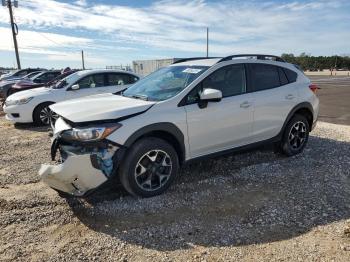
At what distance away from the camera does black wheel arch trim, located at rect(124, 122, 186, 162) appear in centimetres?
411

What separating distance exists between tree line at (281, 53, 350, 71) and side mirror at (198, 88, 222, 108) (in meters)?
62.4

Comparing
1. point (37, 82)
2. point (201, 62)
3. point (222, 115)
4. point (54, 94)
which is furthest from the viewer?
point (37, 82)

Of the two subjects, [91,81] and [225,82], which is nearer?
[225,82]

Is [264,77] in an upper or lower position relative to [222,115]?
upper

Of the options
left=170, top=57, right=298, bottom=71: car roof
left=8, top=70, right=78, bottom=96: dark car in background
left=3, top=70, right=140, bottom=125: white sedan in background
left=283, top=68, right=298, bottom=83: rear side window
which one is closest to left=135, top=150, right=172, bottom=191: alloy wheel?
left=170, top=57, right=298, bottom=71: car roof

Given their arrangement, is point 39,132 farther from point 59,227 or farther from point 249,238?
point 249,238

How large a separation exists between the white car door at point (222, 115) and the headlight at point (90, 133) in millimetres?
1101

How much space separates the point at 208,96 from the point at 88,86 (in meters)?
6.23

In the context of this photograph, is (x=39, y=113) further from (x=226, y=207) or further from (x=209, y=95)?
(x=226, y=207)

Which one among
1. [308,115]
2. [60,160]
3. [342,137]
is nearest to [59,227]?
[60,160]

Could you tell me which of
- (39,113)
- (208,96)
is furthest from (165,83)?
(39,113)

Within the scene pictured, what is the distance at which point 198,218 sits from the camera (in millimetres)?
3945

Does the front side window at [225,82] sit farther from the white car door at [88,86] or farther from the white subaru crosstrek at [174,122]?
the white car door at [88,86]

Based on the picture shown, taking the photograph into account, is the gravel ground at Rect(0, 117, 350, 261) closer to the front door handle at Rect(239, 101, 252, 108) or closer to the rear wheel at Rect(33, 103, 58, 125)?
the front door handle at Rect(239, 101, 252, 108)
